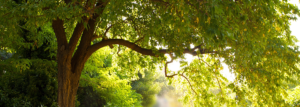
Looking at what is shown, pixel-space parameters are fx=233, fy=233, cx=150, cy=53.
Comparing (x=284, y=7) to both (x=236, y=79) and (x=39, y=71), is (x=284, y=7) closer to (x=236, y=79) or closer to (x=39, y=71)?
(x=236, y=79)

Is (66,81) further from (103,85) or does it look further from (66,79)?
(103,85)

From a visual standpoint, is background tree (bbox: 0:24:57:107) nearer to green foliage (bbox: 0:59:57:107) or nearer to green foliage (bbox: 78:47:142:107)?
green foliage (bbox: 0:59:57:107)

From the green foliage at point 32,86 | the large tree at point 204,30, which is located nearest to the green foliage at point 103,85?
the green foliage at point 32,86

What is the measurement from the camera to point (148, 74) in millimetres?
23156

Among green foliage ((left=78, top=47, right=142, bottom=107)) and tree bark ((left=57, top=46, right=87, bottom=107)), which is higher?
green foliage ((left=78, top=47, right=142, bottom=107))

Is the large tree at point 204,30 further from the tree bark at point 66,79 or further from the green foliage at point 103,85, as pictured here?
the green foliage at point 103,85

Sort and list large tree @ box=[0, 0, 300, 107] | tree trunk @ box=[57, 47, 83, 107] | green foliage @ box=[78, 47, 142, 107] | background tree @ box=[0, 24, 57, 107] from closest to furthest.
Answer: large tree @ box=[0, 0, 300, 107], tree trunk @ box=[57, 47, 83, 107], background tree @ box=[0, 24, 57, 107], green foliage @ box=[78, 47, 142, 107]

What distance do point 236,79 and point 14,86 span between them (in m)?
6.97

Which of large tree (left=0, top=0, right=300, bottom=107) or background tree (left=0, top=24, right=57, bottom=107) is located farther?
background tree (left=0, top=24, right=57, bottom=107)

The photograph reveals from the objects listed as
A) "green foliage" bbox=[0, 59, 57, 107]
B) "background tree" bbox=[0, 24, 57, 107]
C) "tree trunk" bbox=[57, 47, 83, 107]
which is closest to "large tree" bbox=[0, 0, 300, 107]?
"tree trunk" bbox=[57, 47, 83, 107]

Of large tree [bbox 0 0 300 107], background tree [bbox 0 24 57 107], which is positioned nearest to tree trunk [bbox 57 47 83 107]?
large tree [bbox 0 0 300 107]

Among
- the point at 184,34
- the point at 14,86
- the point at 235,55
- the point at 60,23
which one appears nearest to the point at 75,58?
the point at 60,23

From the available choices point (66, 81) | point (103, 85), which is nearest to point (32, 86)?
point (66, 81)

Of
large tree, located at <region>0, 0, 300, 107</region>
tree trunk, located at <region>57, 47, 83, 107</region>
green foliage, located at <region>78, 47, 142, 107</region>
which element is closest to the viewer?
large tree, located at <region>0, 0, 300, 107</region>
